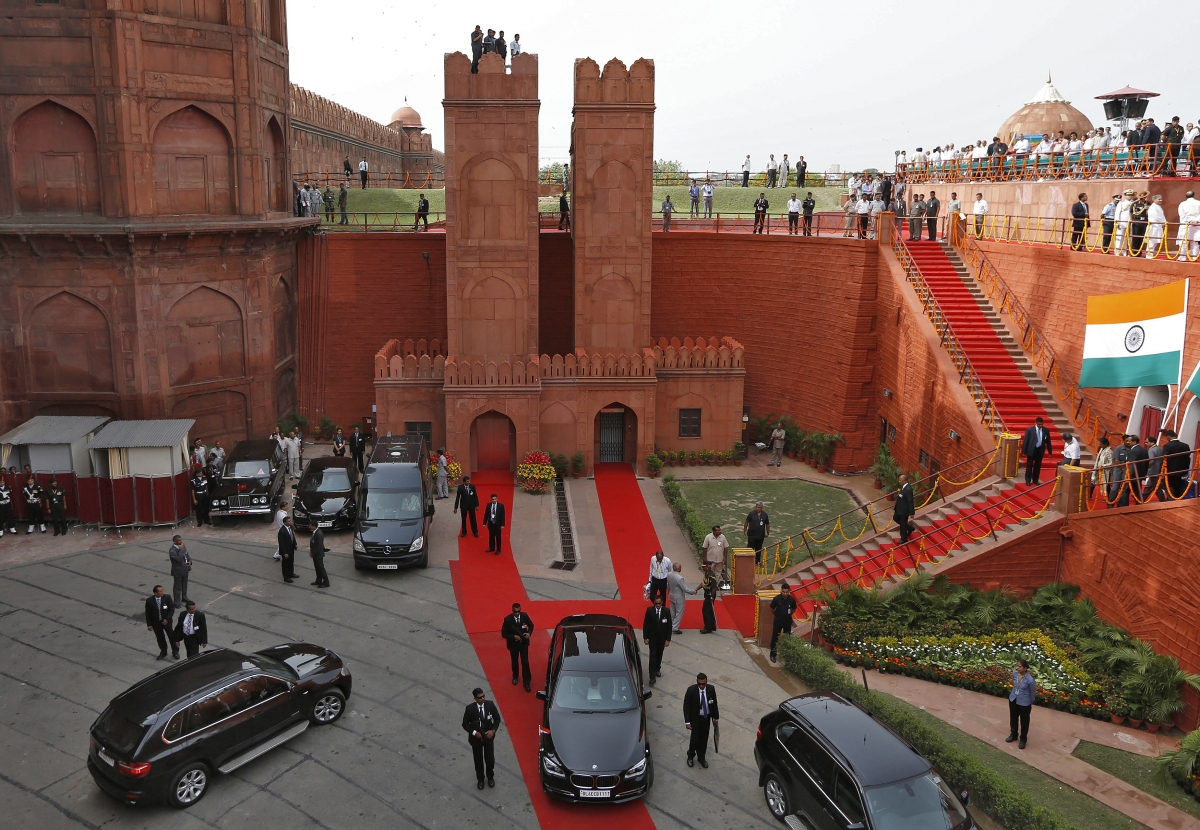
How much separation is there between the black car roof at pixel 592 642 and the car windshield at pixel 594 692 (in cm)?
15

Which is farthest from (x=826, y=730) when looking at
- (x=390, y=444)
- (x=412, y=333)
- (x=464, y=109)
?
(x=412, y=333)

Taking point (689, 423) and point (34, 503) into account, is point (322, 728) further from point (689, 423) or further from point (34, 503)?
point (689, 423)

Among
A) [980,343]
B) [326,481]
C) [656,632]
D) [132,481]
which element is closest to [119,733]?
[656,632]

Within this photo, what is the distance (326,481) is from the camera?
24516 millimetres

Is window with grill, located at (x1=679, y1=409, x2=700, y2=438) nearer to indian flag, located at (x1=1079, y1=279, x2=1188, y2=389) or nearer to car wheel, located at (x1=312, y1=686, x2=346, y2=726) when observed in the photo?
indian flag, located at (x1=1079, y1=279, x2=1188, y2=389)

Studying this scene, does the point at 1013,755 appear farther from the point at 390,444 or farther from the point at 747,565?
the point at 390,444

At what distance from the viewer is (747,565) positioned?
2002 cm

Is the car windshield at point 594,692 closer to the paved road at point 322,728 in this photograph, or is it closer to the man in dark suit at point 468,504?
the paved road at point 322,728

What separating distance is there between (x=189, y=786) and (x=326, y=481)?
12.0 meters

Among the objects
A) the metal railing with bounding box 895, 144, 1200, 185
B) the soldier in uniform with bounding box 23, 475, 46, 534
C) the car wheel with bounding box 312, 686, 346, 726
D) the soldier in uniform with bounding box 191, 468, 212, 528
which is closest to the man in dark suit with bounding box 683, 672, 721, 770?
the car wheel with bounding box 312, 686, 346, 726

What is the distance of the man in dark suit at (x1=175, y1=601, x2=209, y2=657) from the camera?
54.2 ft

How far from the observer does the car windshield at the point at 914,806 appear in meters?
11.2

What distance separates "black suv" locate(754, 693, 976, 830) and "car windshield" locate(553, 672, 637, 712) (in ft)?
6.52

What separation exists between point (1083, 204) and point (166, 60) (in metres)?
24.5
